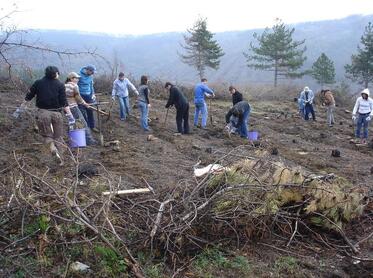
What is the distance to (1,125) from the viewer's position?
10.6 meters

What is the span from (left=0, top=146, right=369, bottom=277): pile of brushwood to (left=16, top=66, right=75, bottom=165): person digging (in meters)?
2.03

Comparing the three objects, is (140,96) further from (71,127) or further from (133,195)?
(133,195)

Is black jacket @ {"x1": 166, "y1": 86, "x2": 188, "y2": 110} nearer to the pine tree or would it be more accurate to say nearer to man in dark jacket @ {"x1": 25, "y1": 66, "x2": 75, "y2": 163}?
man in dark jacket @ {"x1": 25, "y1": 66, "x2": 75, "y2": 163}

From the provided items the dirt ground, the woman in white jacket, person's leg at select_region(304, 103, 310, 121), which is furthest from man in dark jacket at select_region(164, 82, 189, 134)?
person's leg at select_region(304, 103, 310, 121)

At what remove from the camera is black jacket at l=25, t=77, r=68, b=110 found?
7301 millimetres

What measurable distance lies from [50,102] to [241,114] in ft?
18.8

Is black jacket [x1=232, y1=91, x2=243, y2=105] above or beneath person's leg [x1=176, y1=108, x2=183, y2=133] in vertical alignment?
above

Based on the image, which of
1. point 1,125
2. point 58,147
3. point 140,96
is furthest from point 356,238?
point 1,125

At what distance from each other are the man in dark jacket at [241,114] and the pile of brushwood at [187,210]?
584 centimetres

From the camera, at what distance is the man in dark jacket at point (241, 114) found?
1158 cm

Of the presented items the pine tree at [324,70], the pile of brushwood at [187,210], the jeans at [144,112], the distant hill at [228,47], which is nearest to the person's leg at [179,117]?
the jeans at [144,112]

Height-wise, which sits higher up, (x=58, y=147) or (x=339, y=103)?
(x=58, y=147)

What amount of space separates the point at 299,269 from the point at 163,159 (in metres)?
4.76

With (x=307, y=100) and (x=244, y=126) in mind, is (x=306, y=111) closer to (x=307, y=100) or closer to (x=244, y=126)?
(x=307, y=100)
